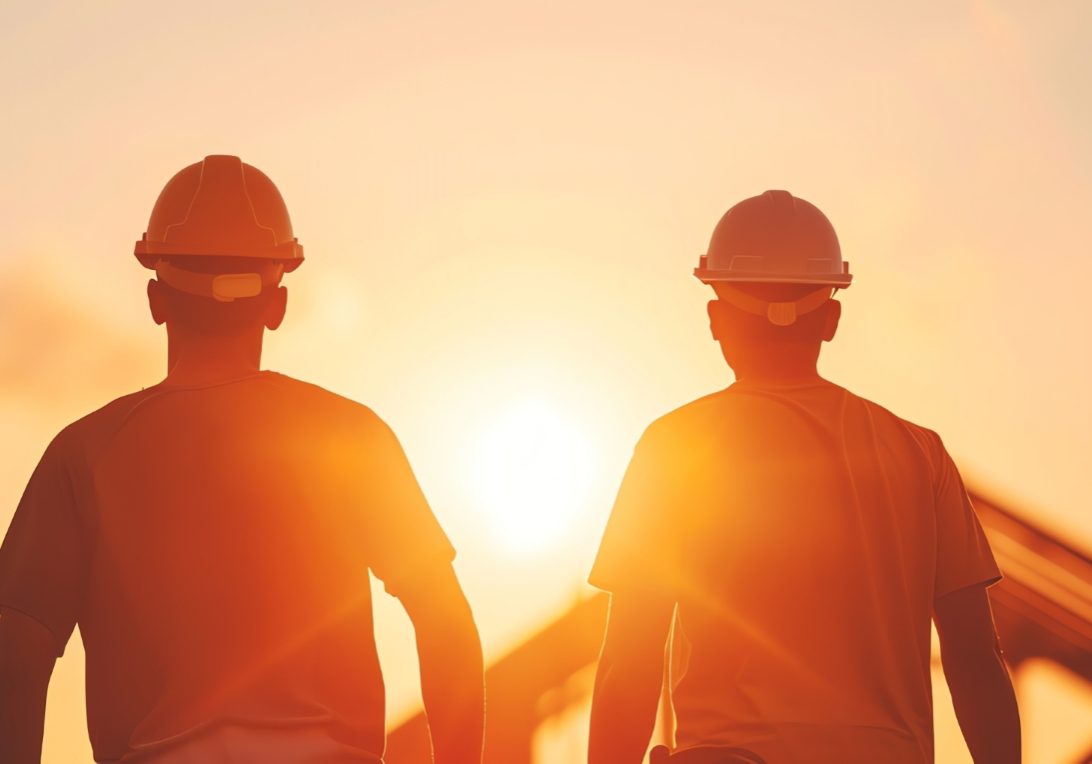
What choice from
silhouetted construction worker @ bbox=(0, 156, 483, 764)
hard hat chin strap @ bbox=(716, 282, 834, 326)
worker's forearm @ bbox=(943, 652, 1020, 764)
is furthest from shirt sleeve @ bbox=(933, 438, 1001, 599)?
silhouetted construction worker @ bbox=(0, 156, 483, 764)

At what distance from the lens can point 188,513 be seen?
4285 mm

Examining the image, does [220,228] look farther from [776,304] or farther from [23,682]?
[776,304]

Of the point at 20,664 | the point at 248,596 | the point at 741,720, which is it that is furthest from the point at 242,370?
the point at 741,720

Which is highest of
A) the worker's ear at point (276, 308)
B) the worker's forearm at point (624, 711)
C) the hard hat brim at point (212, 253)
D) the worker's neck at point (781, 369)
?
the hard hat brim at point (212, 253)

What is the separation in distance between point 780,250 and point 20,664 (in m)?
2.71

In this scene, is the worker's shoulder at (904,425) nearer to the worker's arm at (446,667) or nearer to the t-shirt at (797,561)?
the t-shirt at (797,561)

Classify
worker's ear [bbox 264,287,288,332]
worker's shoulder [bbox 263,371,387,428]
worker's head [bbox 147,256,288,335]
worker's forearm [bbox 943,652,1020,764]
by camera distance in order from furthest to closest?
worker's forearm [bbox 943,652,1020,764], worker's ear [bbox 264,287,288,332], worker's head [bbox 147,256,288,335], worker's shoulder [bbox 263,371,387,428]

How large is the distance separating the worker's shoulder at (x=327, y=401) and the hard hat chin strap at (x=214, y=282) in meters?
0.27

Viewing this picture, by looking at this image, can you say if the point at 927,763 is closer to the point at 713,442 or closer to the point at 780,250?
the point at 713,442

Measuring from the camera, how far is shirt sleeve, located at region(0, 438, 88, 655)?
4.35 m

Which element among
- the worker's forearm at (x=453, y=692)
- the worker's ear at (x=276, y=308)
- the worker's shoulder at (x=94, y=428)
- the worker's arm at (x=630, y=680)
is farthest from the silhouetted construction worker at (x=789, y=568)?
the worker's shoulder at (x=94, y=428)

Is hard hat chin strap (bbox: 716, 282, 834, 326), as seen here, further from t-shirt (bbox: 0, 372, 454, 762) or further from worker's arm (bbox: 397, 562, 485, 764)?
worker's arm (bbox: 397, 562, 485, 764)

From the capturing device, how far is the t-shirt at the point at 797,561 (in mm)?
4473

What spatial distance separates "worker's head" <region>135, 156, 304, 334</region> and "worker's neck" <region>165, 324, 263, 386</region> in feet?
0.08
